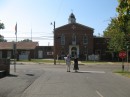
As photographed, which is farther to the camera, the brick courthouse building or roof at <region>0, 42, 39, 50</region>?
roof at <region>0, 42, 39, 50</region>

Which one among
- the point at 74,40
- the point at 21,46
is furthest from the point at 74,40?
the point at 21,46

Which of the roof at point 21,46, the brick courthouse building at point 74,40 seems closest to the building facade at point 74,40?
the brick courthouse building at point 74,40

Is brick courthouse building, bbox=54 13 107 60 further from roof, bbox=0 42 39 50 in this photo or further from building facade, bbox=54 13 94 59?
roof, bbox=0 42 39 50

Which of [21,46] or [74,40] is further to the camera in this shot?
[21,46]

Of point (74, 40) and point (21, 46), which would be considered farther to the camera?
point (21, 46)

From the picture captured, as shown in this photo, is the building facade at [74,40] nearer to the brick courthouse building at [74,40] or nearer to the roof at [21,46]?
the brick courthouse building at [74,40]

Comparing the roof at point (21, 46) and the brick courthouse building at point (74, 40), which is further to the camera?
the roof at point (21, 46)

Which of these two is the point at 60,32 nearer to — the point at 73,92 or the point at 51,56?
the point at 51,56

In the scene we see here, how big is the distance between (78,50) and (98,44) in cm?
460

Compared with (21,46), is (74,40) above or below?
above

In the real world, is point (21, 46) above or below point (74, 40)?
below

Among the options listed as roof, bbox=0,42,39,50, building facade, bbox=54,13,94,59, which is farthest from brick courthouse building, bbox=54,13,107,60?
roof, bbox=0,42,39,50

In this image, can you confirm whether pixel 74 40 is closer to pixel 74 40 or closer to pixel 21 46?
pixel 74 40

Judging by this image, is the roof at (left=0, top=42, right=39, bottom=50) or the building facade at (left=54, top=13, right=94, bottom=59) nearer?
the building facade at (left=54, top=13, right=94, bottom=59)
